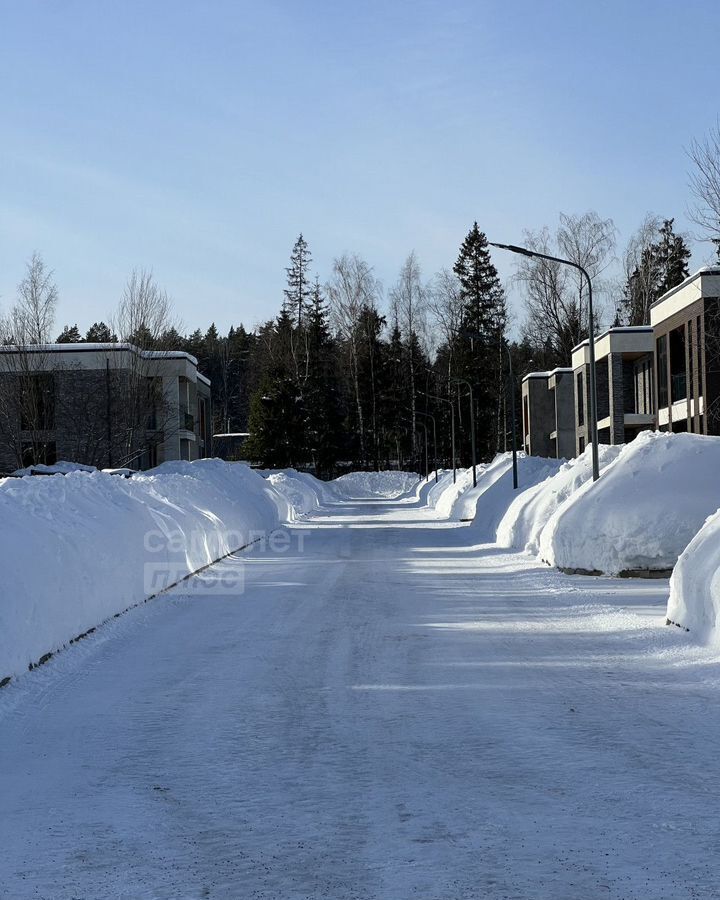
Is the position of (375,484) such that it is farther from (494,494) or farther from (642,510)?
(642,510)

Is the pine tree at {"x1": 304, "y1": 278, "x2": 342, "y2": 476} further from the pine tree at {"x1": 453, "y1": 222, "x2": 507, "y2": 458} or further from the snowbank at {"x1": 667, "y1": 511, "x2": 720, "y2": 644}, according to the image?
the snowbank at {"x1": 667, "y1": 511, "x2": 720, "y2": 644}

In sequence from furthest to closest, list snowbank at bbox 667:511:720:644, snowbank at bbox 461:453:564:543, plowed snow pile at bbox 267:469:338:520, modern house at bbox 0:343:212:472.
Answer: plowed snow pile at bbox 267:469:338:520 < modern house at bbox 0:343:212:472 < snowbank at bbox 461:453:564:543 < snowbank at bbox 667:511:720:644

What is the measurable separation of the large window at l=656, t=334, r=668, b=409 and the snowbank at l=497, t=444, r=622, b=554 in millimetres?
21740

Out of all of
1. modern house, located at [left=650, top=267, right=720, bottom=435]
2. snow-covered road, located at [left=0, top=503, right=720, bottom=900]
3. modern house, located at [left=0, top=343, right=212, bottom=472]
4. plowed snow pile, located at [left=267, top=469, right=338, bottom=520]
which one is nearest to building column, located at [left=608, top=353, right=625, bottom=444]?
modern house, located at [left=650, top=267, right=720, bottom=435]

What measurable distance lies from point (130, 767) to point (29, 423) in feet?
112

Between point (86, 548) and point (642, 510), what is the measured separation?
8667mm

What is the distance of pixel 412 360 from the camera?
85.9 m

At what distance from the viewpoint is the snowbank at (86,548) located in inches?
363

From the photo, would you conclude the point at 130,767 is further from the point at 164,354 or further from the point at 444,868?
the point at 164,354

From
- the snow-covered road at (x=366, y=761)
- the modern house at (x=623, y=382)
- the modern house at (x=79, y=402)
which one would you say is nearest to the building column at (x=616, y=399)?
the modern house at (x=623, y=382)

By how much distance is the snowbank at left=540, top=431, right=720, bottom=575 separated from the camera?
16484mm

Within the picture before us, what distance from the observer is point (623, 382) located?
183 ft

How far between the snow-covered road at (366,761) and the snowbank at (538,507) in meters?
9.69

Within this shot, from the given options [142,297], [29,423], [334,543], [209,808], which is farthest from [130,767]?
[142,297]
